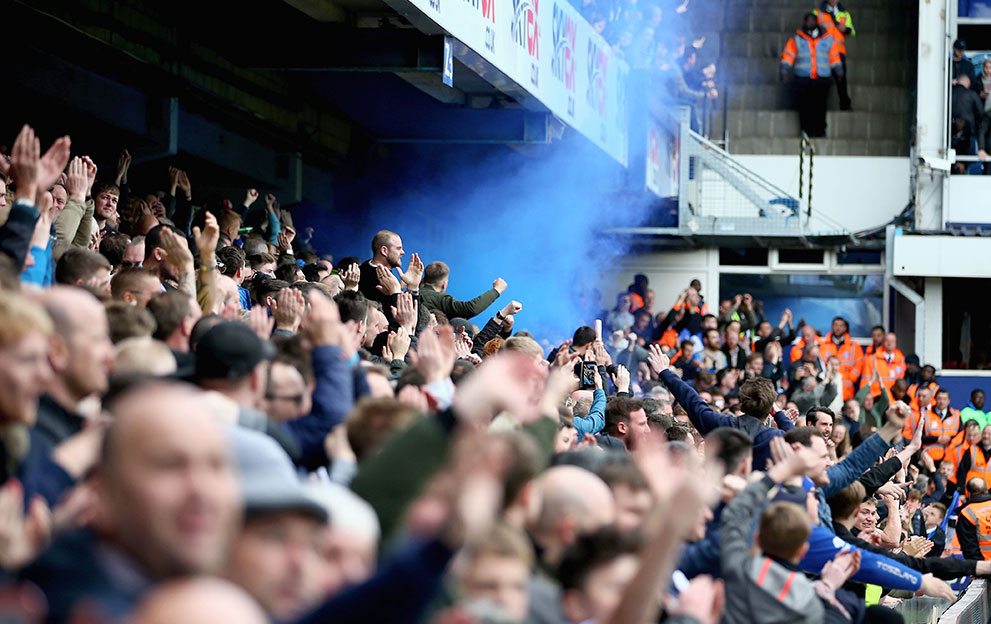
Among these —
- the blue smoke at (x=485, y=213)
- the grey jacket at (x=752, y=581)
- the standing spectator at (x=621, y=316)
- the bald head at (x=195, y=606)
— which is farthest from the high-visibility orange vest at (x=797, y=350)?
the bald head at (x=195, y=606)

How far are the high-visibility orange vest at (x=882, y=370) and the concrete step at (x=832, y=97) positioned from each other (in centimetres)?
551

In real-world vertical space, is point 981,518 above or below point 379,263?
below

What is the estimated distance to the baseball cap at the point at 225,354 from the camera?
414cm

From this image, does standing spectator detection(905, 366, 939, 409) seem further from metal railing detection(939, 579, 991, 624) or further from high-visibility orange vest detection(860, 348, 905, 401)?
metal railing detection(939, 579, 991, 624)

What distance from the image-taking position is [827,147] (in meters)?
22.7

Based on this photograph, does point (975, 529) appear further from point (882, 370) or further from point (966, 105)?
point (966, 105)

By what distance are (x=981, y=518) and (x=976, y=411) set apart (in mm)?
6302

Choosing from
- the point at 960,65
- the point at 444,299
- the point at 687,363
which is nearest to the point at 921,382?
the point at 687,363

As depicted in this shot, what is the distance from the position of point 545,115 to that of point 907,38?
11.8 meters

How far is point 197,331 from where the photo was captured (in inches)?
194

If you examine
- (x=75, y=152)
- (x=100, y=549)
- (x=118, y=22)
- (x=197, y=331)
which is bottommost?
(x=100, y=549)

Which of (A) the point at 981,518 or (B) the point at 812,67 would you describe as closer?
(A) the point at 981,518

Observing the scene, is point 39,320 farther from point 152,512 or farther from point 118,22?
point 118,22

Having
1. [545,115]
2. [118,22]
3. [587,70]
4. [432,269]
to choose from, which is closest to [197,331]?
[432,269]
